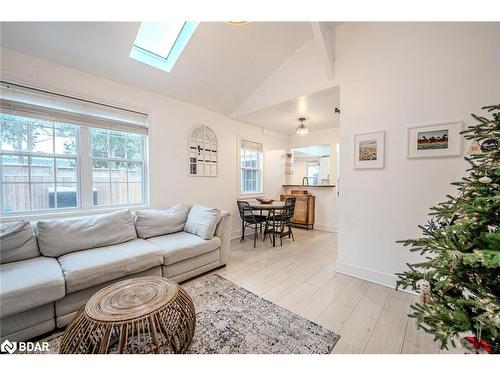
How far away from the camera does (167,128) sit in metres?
3.30

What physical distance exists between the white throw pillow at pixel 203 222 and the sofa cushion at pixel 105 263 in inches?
23.3

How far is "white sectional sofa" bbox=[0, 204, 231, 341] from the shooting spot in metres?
1.50

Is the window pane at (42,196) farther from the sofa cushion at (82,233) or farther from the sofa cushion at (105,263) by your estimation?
the sofa cushion at (105,263)

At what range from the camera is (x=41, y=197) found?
235cm

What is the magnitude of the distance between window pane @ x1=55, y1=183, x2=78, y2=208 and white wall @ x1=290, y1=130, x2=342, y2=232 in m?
4.66

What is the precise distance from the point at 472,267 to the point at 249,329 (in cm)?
148

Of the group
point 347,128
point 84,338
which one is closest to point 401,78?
point 347,128

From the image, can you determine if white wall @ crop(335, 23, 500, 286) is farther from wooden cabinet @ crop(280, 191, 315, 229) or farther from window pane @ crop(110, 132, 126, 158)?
window pane @ crop(110, 132, 126, 158)

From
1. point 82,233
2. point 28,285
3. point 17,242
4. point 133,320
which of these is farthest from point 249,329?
point 17,242

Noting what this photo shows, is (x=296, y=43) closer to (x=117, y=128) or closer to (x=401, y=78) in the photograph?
(x=401, y=78)

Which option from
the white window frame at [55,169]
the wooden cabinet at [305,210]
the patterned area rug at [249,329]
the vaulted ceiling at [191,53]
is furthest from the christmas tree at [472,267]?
the wooden cabinet at [305,210]

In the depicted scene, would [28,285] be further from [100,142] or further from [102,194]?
[100,142]

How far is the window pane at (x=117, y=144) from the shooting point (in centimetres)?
284
